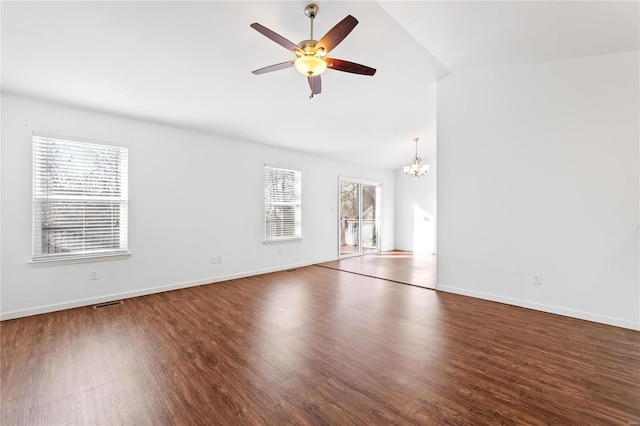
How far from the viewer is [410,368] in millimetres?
2199

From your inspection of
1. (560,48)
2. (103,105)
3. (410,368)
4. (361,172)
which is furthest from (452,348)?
(361,172)

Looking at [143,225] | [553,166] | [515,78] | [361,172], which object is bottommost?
[143,225]

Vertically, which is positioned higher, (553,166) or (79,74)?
(79,74)

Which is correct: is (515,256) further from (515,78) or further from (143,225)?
(143,225)

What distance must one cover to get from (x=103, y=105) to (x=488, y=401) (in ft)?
16.6

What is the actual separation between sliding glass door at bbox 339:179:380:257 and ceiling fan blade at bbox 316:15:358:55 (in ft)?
17.0

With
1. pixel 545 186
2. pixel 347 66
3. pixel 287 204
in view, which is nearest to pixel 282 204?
pixel 287 204

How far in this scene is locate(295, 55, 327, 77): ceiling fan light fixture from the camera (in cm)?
229

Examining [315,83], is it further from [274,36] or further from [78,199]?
[78,199]

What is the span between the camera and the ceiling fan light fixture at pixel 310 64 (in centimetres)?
229

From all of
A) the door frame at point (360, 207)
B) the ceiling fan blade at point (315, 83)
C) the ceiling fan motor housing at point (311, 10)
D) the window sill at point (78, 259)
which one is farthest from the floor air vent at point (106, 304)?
the door frame at point (360, 207)

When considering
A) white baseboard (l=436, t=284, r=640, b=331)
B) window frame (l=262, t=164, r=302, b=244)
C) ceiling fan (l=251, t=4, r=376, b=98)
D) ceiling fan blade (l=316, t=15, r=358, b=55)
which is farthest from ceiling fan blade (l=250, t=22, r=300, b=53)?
white baseboard (l=436, t=284, r=640, b=331)

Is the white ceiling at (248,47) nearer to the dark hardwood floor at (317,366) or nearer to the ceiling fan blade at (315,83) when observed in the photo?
the ceiling fan blade at (315,83)

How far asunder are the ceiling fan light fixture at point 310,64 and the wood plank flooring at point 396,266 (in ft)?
12.0
